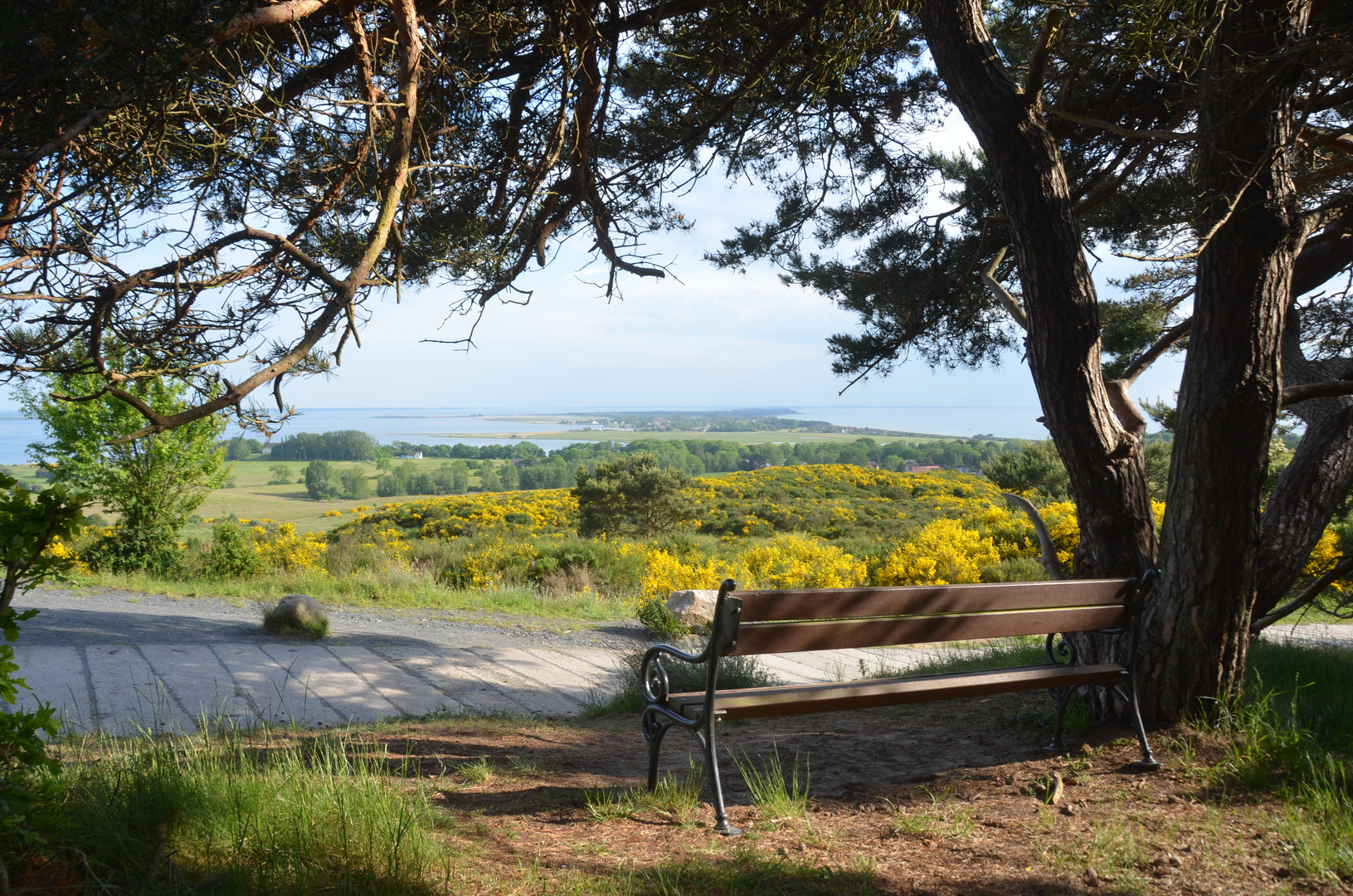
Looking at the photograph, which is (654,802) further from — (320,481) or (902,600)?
(320,481)

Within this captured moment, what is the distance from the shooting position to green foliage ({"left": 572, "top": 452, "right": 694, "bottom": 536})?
73.3 feet

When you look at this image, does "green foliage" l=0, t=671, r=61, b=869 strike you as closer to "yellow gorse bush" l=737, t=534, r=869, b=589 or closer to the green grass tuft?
the green grass tuft

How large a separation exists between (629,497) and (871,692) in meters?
19.6

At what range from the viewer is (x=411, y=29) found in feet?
10.7

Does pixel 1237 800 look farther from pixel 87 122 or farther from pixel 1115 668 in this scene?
pixel 87 122

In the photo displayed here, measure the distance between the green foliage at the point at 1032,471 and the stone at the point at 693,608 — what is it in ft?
33.7

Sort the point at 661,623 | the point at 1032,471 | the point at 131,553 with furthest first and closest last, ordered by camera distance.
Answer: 1. the point at 1032,471
2. the point at 131,553
3. the point at 661,623

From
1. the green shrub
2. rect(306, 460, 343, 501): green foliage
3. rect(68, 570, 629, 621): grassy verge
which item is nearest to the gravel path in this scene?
rect(68, 570, 629, 621): grassy verge

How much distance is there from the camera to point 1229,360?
346 cm

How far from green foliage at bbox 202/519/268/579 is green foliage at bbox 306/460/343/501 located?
10.4m

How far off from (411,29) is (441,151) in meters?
1.40

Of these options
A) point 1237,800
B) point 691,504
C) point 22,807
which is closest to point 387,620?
point 22,807

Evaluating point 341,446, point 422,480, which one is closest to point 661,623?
point 341,446

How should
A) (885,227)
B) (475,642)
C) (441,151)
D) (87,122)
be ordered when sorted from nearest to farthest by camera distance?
(87,122)
(441,151)
(885,227)
(475,642)
